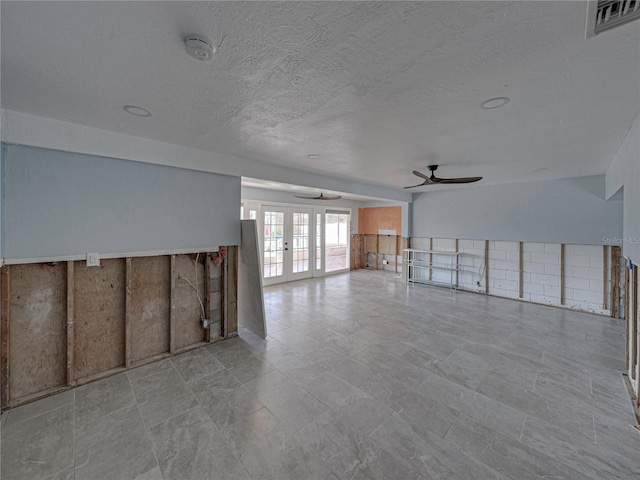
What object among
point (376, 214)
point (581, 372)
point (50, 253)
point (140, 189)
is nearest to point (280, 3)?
point (140, 189)

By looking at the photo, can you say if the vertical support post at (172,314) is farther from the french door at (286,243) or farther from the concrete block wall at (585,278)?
the concrete block wall at (585,278)

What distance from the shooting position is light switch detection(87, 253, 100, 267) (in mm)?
2540

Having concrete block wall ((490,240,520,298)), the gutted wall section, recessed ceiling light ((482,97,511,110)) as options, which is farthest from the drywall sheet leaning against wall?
concrete block wall ((490,240,520,298))

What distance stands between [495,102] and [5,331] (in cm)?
439

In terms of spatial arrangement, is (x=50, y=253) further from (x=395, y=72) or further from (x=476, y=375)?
(x=476, y=375)

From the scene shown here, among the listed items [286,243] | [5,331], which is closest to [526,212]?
[286,243]

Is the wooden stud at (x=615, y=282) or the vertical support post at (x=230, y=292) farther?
the wooden stud at (x=615, y=282)

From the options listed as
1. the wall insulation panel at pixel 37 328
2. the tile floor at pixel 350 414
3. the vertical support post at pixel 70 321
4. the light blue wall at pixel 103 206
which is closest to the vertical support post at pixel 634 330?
the tile floor at pixel 350 414

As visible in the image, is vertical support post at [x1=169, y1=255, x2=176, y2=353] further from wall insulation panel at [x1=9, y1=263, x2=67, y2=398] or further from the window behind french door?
the window behind french door

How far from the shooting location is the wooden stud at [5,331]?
2.15 meters

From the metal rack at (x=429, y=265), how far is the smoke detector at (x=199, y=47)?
637 cm

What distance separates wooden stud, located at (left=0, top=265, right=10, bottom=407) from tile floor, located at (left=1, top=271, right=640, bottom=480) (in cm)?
20

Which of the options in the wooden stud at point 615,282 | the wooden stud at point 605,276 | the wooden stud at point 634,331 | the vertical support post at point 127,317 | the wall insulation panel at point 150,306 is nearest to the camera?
the wooden stud at point 634,331

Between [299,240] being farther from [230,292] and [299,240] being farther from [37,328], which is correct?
[37,328]
